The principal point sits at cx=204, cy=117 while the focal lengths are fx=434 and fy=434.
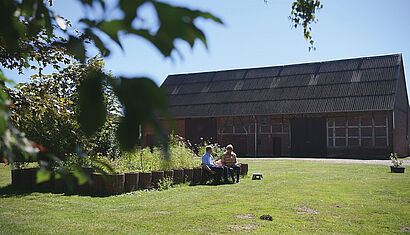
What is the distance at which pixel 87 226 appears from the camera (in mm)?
6188

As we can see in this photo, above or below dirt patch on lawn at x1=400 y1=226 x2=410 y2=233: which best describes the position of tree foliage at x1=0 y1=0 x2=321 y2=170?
above

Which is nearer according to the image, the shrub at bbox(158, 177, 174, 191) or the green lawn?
the green lawn

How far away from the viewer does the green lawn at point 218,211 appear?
608 centimetres

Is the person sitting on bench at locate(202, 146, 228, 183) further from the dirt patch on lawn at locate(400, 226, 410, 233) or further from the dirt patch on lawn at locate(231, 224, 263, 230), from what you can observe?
the dirt patch on lawn at locate(400, 226, 410, 233)

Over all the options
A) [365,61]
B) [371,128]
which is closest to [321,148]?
[371,128]

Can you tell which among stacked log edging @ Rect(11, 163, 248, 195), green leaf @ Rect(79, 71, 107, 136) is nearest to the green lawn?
stacked log edging @ Rect(11, 163, 248, 195)

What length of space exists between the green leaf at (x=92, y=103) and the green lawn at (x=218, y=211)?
5.13 meters

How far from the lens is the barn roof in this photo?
31422 mm

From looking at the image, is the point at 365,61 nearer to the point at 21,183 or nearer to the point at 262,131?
the point at 262,131

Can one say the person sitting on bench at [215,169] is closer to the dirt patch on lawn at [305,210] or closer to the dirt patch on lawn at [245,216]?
the dirt patch on lawn at [305,210]

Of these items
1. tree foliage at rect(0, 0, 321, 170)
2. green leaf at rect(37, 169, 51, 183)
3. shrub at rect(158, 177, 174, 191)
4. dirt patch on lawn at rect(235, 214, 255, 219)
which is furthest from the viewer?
shrub at rect(158, 177, 174, 191)

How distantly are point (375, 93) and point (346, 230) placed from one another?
89.1 ft

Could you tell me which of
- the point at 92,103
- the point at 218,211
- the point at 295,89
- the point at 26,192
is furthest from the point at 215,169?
the point at 295,89

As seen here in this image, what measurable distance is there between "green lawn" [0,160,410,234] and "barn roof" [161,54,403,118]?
71.3ft
